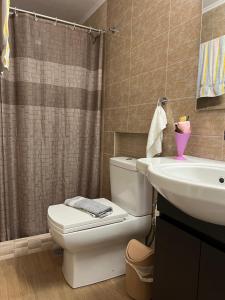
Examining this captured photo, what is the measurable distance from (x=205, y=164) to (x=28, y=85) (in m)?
1.47

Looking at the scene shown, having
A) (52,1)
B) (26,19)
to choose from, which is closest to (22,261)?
(26,19)

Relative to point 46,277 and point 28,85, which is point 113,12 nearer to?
A: point 28,85

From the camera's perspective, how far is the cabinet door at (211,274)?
821 millimetres

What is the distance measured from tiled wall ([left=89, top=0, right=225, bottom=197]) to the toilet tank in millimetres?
255

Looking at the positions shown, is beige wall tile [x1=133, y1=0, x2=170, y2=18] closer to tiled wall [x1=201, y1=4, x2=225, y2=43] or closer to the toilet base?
tiled wall [x1=201, y1=4, x2=225, y2=43]

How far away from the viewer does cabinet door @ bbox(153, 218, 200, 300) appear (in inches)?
36.4

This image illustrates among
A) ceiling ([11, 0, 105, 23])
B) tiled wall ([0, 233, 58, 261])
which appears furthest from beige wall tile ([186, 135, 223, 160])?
ceiling ([11, 0, 105, 23])

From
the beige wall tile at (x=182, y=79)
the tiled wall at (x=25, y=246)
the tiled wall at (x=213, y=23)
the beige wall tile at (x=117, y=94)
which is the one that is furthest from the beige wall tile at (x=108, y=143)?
the tiled wall at (x=213, y=23)

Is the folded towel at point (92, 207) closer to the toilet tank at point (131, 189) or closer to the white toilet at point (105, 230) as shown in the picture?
the white toilet at point (105, 230)

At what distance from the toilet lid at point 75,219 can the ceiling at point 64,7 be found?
1.88 m

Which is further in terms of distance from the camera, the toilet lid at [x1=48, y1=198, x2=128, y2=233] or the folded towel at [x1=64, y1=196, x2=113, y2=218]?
the folded towel at [x1=64, y1=196, x2=113, y2=218]

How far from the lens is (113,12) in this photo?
2.08 metres

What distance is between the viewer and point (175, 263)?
1.00m

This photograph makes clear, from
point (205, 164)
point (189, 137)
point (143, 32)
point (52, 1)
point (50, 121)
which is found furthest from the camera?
point (52, 1)
